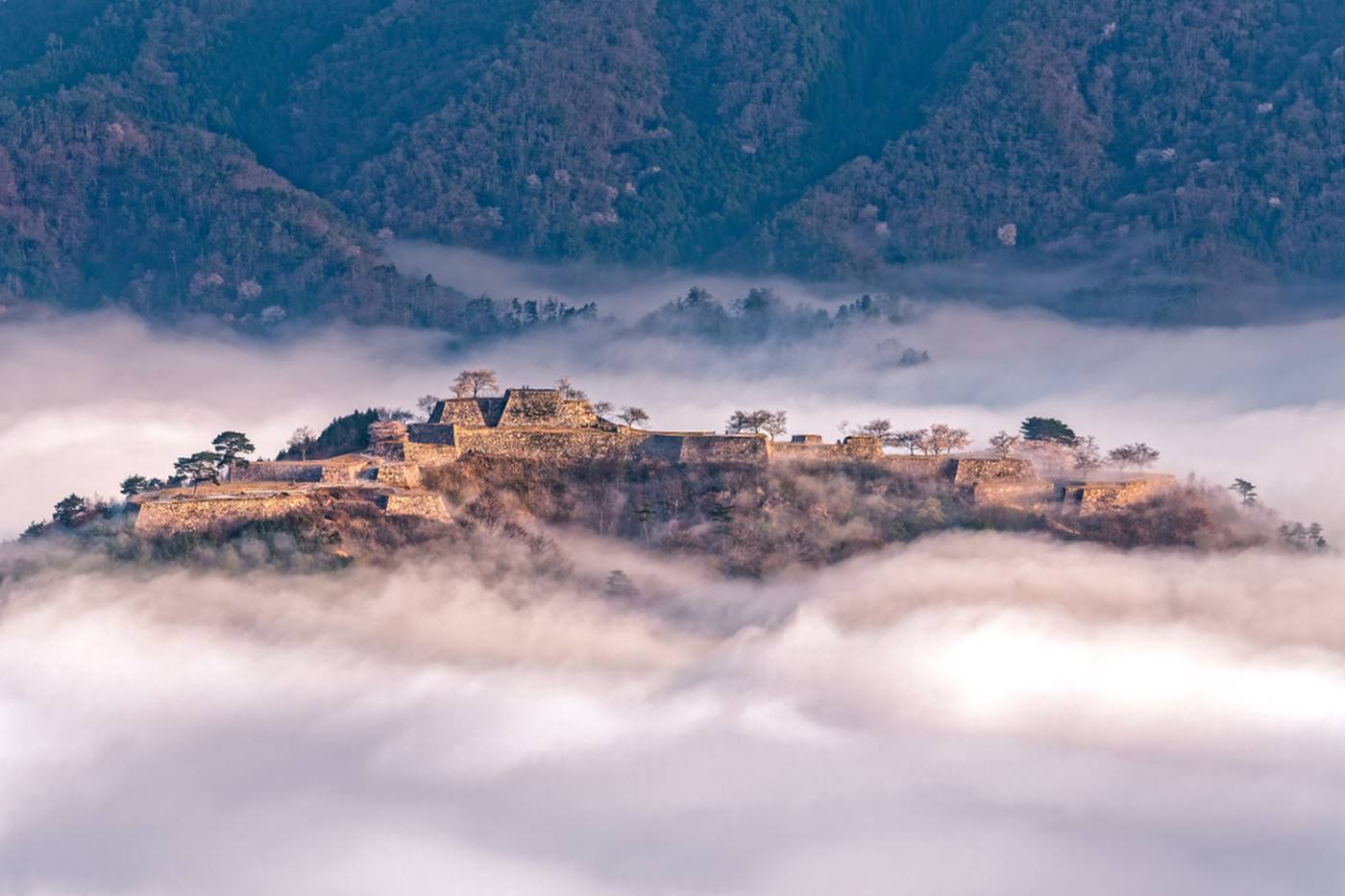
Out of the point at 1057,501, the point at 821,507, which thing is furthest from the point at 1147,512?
the point at 821,507

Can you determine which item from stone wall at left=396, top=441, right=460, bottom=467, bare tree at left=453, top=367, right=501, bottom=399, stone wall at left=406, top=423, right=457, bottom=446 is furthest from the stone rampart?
bare tree at left=453, top=367, right=501, bottom=399

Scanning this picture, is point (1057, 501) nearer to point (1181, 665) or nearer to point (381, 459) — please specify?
point (1181, 665)

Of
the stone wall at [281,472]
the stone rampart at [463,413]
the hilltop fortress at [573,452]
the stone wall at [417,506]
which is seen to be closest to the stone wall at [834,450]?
the hilltop fortress at [573,452]

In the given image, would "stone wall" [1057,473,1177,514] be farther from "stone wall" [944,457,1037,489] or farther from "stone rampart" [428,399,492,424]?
"stone rampart" [428,399,492,424]

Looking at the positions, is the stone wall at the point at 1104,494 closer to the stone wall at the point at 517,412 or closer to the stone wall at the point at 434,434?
the stone wall at the point at 517,412

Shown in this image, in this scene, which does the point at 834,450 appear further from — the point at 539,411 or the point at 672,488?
the point at 539,411

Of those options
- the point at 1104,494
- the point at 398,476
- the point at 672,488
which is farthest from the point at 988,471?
the point at 398,476
